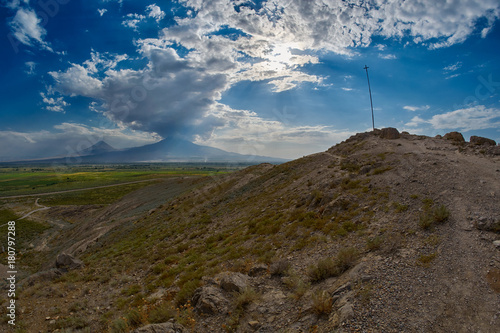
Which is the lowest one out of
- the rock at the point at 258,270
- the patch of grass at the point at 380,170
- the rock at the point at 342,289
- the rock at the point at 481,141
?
the rock at the point at 258,270

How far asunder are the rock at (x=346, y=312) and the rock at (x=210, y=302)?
3.93 m

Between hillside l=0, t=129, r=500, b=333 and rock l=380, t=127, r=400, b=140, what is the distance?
43.9 feet

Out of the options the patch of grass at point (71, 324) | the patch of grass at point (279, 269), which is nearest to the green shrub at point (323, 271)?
the patch of grass at point (279, 269)

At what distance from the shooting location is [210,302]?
27.2ft

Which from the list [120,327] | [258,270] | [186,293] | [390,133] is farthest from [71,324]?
[390,133]

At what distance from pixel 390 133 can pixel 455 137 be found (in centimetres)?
795

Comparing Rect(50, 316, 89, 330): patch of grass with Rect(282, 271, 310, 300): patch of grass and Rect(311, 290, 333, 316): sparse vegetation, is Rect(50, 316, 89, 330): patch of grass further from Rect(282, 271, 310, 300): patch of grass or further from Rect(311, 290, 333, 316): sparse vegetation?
Rect(311, 290, 333, 316): sparse vegetation

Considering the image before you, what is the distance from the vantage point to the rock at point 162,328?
6993 millimetres

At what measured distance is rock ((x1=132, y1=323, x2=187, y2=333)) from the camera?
6.99 metres

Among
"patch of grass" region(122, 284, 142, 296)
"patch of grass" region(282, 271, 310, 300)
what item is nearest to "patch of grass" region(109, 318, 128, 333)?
"patch of grass" region(122, 284, 142, 296)

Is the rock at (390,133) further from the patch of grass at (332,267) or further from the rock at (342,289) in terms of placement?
the rock at (342,289)

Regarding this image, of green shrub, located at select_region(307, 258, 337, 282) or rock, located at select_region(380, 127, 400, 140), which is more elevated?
rock, located at select_region(380, 127, 400, 140)

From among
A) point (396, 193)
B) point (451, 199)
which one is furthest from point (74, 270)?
point (451, 199)

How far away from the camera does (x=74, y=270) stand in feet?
55.3
